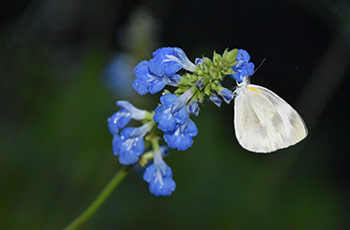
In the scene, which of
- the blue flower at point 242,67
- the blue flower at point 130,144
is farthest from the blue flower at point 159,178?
the blue flower at point 242,67

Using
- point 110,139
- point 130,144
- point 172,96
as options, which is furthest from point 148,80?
point 110,139

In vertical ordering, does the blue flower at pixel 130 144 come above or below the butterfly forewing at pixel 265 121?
below

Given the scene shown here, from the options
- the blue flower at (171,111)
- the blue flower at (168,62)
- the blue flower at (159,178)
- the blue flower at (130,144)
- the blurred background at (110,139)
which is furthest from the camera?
the blurred background at (110,139)

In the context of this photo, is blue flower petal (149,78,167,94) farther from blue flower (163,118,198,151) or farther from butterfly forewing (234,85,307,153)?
butterfly forewing (234,85,307,153)

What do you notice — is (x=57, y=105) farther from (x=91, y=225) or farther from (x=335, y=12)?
(x=335, y=12)

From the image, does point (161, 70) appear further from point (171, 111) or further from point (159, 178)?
point (159, 178)

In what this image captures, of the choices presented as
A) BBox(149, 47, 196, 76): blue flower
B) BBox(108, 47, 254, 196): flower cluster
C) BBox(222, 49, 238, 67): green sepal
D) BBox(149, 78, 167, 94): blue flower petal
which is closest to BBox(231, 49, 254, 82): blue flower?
BBox(108, 47, 254, 196): flower cluster

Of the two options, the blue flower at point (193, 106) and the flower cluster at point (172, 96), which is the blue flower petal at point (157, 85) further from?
the blue flower at point (193, 106)
